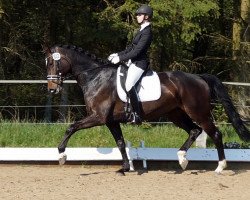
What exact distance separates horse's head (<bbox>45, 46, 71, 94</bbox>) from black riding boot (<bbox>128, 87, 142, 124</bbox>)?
1020mm

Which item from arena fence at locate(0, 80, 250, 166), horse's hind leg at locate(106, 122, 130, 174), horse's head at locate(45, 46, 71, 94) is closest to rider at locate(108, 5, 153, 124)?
horse's hind leg at locate(106, 122, 130, 174)

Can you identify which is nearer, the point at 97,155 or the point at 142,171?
the point at 142,171

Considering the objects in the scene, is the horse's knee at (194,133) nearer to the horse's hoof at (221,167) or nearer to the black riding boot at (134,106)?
the horse's hoof at (221,167)

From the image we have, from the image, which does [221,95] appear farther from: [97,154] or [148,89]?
[97,154]

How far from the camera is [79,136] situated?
1020 centimetres

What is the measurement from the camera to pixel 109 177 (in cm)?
800

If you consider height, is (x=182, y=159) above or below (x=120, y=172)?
above

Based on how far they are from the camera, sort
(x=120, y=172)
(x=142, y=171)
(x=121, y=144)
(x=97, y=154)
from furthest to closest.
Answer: (x=97, y=154) → (x=142, y=171) → (x=121, y=144) → (x=120, y=172)

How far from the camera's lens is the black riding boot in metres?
8.08

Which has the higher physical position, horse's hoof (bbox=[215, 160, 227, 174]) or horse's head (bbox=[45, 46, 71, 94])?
horse's head (bbox=[45, 46, 71, 94])

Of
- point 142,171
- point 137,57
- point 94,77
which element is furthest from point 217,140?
Result: point 94,77

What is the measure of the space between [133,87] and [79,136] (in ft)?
8.05

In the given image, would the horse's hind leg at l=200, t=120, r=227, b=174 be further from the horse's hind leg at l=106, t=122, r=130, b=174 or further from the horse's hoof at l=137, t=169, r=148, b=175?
the horse's hind leg at l=106, t=122, r=130, b=174

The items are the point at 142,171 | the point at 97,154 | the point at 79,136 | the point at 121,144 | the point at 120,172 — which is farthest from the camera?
the point at 79,136
